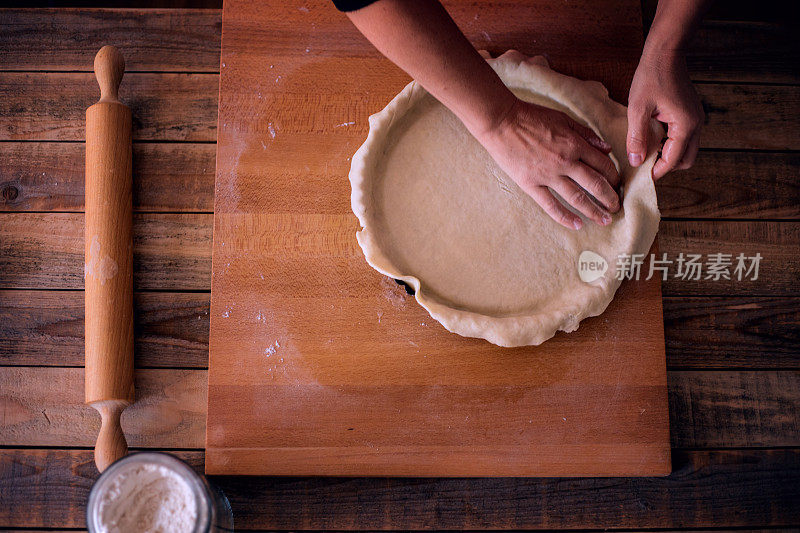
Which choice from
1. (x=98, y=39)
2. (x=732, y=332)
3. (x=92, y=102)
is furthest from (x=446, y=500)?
(x=98, y=39)

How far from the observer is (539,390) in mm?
1008

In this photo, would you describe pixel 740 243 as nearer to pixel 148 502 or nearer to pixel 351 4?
pixel 351 4

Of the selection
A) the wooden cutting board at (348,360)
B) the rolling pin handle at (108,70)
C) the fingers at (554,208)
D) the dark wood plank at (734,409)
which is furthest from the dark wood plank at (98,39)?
the dark wood plank at (734,409)

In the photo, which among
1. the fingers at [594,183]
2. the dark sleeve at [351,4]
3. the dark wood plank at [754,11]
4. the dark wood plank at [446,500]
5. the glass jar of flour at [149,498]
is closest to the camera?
the dark sleeve at [351,4]

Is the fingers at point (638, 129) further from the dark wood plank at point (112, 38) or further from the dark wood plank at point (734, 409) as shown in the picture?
the dark wood plank at point (112, 38)

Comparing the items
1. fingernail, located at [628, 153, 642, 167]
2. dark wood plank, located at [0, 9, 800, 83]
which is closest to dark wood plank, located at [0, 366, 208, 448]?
dark wood plank, located at [0, 9, 800, 83]

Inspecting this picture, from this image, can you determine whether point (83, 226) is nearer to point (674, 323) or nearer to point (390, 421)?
point (390, 421)

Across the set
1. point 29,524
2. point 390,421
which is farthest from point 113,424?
point 390,421

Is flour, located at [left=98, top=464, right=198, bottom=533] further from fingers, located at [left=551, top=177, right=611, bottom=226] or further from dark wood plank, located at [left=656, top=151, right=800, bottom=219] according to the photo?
dark wood plank, located at [left=656, top=151, right=800, bottom=219]

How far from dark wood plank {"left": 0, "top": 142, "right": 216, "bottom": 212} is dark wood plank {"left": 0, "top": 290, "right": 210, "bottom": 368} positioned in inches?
7.5

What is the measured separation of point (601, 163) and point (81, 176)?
3.50 ft

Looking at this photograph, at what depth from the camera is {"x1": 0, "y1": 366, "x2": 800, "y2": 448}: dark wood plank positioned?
111 centimetres

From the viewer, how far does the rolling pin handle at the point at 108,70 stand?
1085 mm

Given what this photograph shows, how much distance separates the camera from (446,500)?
3.59ft
